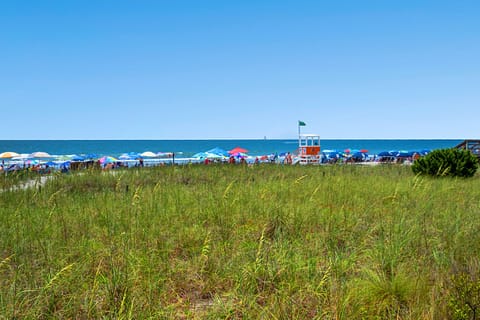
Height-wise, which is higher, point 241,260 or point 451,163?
point 451,163

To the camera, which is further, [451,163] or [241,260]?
[451,163]

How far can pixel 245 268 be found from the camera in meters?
4.10

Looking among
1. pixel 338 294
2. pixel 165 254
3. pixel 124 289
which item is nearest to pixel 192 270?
pixel 165 254

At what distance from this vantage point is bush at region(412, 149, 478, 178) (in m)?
14.1

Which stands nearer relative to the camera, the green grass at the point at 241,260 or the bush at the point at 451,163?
the green grass at the point at 241,260

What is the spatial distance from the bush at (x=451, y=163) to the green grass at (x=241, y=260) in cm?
675

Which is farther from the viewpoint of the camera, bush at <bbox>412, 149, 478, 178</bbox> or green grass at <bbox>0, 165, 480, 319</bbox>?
bush at <bbox>412, 149, 478, 178</bbox>

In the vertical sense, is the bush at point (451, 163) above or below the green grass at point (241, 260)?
above

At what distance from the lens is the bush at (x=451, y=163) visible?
1406 centimetres

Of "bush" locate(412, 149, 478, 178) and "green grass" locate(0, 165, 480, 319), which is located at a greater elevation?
"bush" locate(412, 149, 478, 178)

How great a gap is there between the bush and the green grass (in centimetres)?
675

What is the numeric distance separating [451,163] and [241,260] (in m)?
12.2

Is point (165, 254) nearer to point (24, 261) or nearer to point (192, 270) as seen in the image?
point (192, 270)

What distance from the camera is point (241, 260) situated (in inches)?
180
